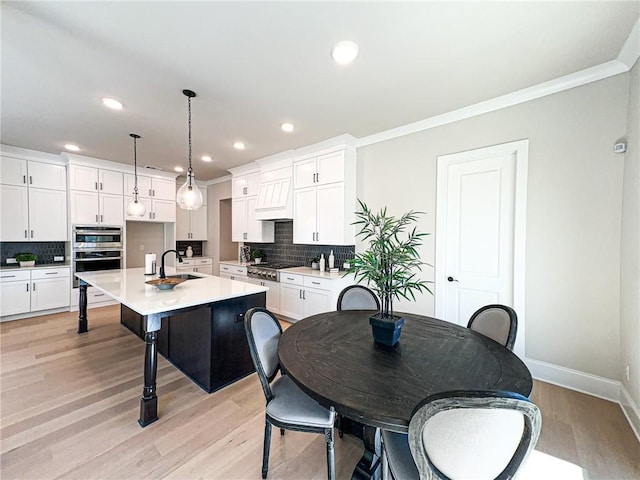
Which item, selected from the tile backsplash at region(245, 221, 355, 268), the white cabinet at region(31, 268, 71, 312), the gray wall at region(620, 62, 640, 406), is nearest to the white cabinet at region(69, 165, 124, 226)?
the white cabinet at region(31, 268, 71, 312)

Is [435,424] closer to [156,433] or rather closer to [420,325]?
[420,325]

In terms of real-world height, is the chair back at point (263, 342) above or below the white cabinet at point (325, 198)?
below

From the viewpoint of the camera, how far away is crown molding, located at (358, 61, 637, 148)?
2203 millimetres

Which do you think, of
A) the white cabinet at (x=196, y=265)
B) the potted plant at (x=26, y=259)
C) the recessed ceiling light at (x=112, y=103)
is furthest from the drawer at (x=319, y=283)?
the potted plant at (x=26, y=259)

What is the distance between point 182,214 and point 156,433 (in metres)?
5.39

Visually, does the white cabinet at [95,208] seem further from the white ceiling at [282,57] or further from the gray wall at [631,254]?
the gray wall at [631,254]

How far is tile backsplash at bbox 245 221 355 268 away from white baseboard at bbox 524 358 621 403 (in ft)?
8.49

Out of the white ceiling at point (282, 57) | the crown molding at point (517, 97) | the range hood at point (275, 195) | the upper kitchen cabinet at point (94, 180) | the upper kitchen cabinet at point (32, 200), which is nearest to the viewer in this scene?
the white ceiling at point (282, 57)

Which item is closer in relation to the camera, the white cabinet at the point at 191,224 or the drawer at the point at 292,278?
the drawer at the point at 292,278

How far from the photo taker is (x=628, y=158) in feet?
6.89

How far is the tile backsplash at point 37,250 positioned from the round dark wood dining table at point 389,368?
5.80 metres

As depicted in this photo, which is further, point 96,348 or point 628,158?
point 96,348

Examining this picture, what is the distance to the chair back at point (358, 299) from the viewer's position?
2.50 metres

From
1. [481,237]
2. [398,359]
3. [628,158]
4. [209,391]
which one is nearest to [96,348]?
[209,391]
